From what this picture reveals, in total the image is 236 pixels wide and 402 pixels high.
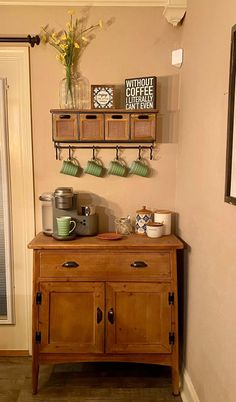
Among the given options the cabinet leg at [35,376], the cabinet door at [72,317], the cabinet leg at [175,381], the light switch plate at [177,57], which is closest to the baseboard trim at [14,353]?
the cabinet leg at [35,376]

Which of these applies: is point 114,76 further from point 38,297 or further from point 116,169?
point 38,297

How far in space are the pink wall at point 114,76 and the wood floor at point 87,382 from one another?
3.42ft

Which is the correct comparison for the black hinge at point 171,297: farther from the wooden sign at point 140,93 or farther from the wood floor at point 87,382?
the wooden sign at point 140,93

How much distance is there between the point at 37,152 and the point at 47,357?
1.34 m

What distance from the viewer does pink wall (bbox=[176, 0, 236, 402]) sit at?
52.0 inches

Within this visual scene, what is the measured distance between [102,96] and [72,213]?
80cm

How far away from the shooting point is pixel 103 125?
6.78 ft

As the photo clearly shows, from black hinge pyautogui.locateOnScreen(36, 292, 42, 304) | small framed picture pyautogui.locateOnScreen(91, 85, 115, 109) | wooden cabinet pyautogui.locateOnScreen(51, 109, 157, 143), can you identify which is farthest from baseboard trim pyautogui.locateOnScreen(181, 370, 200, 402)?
small framed picture pyautogui.locateOnScreen(91, 85, 115, 109)

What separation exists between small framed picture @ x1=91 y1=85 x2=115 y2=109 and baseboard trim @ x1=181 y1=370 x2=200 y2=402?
1.78 m

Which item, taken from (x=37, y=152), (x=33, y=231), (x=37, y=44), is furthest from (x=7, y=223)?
(x=37, y=44)

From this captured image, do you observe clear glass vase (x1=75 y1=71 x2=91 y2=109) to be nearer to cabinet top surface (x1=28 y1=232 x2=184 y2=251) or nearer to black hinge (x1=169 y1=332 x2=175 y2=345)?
cabinet top surface (x1=28 y1=232 x2=184 y2=251)

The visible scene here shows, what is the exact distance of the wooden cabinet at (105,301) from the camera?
189 centimetres

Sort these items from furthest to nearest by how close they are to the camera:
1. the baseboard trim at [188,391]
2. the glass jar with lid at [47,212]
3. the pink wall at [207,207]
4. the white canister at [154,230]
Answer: the glass jar with lid at [47,212] < the white canister at [154,230] < the baseboard trim at [188,391] < the pink wall at [207,207]

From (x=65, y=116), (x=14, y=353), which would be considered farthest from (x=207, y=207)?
(x=14, y=353)
